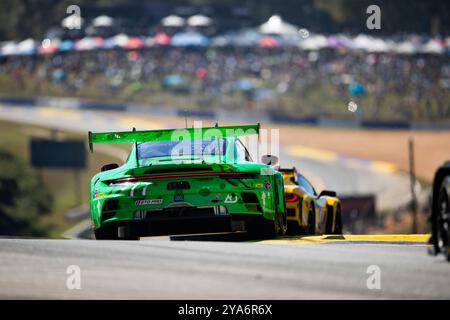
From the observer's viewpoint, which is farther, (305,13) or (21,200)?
(305,13)

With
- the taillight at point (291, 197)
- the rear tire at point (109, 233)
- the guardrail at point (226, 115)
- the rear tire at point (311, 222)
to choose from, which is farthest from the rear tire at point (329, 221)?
the guardrail at point (226, 115)

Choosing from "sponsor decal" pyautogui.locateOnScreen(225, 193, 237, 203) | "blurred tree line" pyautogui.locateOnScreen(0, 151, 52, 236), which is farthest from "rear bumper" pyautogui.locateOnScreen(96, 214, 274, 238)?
"blurred tree line" pyautogui.locateOnScreen(0, 151, 52, 236)

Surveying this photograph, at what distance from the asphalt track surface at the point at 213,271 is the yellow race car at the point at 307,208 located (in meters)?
4.02

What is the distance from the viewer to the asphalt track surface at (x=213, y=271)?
628 centimetres

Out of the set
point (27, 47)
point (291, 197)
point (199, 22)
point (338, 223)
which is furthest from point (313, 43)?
point (291, 197)

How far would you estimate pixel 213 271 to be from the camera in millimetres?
6918

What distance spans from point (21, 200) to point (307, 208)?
35624 millimetres

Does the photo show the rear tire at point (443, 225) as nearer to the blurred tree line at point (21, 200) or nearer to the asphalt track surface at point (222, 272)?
the asphalt track surface at point (222, 272)

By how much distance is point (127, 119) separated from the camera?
67188 millimetres

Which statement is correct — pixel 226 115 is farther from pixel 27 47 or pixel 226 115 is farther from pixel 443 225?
pixel 443 225

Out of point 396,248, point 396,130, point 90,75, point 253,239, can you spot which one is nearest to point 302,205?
point 253,239

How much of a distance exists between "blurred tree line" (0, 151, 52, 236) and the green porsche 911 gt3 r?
1318 inches

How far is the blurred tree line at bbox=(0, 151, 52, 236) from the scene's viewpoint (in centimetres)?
4556

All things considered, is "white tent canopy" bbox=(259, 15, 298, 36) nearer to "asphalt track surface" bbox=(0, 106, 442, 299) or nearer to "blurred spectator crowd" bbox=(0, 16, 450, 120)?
"blurred spectator crowd" bbox=(0, 16, 450, 120)
